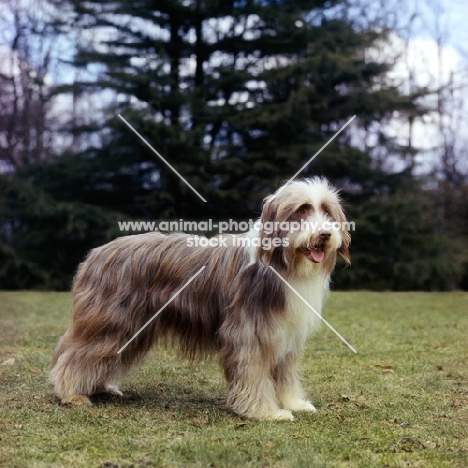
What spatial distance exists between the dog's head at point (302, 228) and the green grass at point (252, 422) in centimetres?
112

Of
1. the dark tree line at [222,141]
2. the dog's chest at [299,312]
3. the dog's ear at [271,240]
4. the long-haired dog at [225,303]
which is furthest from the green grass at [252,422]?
the dark tree line at [222,141]

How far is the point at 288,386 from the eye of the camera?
4863 mm

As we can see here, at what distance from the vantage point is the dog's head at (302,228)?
4.34 meters

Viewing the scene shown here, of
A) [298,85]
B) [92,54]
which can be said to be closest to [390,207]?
[298,85]

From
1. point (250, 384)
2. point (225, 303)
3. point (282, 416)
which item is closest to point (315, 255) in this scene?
point (225, 303)

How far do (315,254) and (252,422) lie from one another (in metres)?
1.24

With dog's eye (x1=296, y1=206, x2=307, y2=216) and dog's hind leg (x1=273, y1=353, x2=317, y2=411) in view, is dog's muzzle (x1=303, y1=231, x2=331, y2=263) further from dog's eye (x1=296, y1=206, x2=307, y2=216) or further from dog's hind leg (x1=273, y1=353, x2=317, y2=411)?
dog's hind leg (x1=273, y1=353, x2=317, y2=411)

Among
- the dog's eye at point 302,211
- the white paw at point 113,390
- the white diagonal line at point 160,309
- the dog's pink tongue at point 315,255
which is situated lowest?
the white paw at point 113,390

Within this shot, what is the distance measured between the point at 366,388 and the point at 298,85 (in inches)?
553

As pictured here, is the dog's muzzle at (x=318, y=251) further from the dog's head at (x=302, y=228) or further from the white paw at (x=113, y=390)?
the white paw at (x=113, y=390)

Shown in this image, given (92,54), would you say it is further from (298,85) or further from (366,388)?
(366,388)

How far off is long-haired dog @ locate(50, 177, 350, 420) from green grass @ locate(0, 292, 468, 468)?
25 cm

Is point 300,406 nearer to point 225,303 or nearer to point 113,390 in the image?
point 225,303

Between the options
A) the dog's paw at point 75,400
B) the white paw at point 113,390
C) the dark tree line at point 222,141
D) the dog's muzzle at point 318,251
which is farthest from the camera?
the dark tree line at point 222,141
